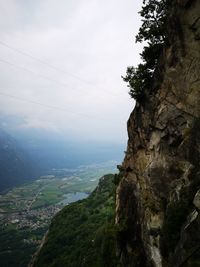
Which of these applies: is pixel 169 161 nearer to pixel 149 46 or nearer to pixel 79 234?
pixel 149 46

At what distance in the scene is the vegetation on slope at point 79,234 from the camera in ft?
204

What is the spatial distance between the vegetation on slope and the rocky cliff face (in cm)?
2270

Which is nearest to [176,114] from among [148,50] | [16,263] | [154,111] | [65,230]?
[154,111]

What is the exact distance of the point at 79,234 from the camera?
82.4 meters

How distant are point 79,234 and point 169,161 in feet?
206

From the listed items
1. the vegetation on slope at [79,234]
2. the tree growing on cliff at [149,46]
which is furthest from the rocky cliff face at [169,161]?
the vegetation on slope at [79,234]

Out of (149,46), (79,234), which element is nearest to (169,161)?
(149,46)

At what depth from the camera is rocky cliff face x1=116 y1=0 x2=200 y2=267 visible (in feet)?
70.0

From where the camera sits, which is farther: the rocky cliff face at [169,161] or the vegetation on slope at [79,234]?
the vegetation on slope at [79,234]

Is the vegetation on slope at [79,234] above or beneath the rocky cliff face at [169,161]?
beneath

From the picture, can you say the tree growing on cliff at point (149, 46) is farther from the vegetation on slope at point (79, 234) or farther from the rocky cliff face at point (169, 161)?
the vegetation on slope at point (79, 234)

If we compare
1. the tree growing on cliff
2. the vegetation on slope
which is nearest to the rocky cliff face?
the tree growing on cliff

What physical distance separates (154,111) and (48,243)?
6649 cm

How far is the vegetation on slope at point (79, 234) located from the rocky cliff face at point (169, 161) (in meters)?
22.7
